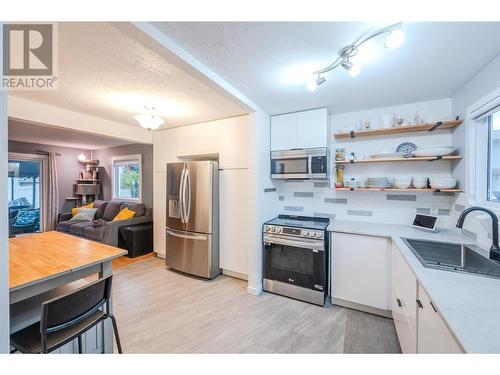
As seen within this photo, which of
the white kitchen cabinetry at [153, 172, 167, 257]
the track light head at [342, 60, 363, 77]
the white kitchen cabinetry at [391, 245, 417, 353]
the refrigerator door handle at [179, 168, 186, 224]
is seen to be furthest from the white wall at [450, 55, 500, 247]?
the white kitchen cabinetry at [153, 172, 167, 257]

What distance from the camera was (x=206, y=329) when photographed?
1910 millimetres

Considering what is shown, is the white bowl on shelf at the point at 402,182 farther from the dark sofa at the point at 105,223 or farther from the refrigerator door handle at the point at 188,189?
the dark sofa at the point at 105,223

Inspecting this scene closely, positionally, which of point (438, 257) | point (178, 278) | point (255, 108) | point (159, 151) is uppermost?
point (255, 108)

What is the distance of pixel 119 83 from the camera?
6.49 ft

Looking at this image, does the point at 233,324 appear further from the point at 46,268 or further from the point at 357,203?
the point at 357,203

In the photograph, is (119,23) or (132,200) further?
(132,200)

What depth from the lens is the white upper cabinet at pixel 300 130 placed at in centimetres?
250

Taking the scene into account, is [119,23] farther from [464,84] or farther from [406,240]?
[464,84]

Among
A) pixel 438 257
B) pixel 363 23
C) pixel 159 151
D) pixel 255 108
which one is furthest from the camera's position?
pixel 159 151

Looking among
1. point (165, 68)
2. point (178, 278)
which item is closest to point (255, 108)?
point (165, 68)

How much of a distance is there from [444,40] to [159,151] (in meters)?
3.75

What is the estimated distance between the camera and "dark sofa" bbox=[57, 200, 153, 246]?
385 cm
